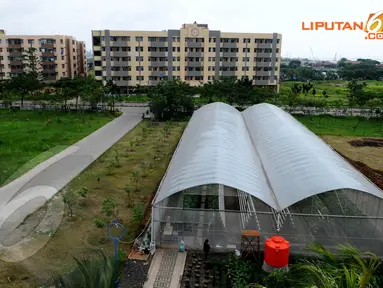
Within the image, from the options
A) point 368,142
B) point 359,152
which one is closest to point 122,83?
point 368,142

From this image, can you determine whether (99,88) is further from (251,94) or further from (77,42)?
(77,42)

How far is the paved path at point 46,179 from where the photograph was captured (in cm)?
1212

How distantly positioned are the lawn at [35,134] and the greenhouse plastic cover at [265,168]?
807 cm

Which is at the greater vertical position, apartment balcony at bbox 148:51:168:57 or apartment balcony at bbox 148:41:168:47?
apartment balcony at bbox 148:41:168:47

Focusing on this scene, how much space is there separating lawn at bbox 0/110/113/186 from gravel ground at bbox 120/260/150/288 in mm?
8179

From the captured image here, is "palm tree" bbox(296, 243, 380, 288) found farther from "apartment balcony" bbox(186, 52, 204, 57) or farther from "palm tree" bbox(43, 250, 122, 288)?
"apartment balcony" bbox(186, 52, 204, 57)

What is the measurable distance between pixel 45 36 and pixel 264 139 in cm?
4570

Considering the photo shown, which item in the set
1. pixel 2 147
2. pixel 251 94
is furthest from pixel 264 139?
pixel 251 94

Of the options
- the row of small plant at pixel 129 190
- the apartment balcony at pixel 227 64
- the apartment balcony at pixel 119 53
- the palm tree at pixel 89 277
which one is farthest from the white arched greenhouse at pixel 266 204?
the apartment balcony at pixel 227 64

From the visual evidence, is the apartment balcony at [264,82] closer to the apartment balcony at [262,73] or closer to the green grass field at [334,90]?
the apartment balcony at [262,73]

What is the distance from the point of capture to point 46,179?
607 inches

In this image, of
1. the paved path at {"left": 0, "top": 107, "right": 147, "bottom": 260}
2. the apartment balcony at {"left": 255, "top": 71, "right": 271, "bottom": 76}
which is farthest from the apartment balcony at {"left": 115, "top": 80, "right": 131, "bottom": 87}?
the paved path at {"left": 0, "top": 107, "right": 147, "bottom": 260}

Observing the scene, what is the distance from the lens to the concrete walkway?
864 centimetres

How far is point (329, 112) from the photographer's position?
35219 mm
